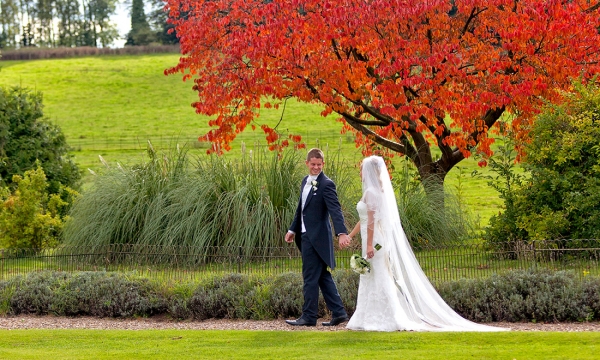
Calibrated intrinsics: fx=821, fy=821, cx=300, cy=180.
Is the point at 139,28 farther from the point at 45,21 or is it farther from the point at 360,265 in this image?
the point at 360,265

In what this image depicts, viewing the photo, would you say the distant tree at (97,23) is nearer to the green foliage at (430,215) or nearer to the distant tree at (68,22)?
the distant tree at (68,22)

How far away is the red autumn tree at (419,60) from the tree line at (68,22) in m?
69.7

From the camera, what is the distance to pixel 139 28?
84562 millimetres

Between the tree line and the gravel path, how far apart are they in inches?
2973

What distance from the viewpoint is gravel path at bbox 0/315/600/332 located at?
961 centimetres

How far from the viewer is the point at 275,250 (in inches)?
550

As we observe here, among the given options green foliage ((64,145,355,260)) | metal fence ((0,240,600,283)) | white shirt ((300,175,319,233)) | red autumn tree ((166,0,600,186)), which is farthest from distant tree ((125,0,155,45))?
white shirt ((300,175,319,233))

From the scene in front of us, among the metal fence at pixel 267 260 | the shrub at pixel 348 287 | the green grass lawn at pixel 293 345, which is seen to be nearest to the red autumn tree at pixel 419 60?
the metal fence at pixel 267 260

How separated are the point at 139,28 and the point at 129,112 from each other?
117 feet

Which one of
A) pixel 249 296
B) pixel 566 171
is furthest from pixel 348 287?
pixel 566 171

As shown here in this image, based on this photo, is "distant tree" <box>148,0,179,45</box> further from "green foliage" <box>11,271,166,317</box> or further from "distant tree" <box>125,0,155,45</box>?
"green foliage" <box>11,271,166,317</box>

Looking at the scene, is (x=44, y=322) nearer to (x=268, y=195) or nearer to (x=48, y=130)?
(x=268, y=195)

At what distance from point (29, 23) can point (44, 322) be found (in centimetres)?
8328

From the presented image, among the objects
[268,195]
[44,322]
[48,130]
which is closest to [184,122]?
[48,130]
